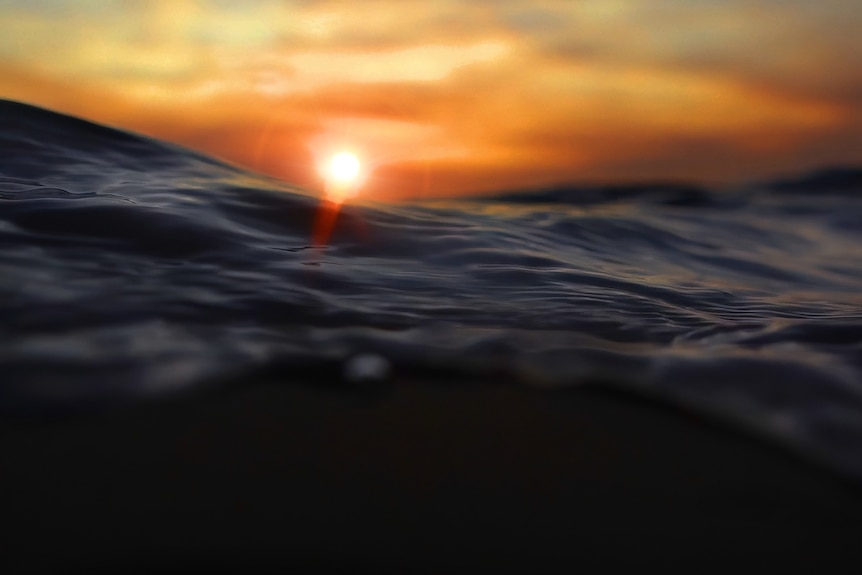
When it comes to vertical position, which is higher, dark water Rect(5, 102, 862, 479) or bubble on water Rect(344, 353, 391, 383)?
dark water Rect(5, 102, 862, 479)

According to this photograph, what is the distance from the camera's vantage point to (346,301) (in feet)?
6.44

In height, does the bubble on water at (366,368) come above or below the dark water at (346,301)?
below

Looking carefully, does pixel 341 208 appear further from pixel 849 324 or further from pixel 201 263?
pixel 849 324

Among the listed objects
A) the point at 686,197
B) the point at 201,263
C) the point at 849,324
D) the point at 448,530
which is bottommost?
the point at 448,530

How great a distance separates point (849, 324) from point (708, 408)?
1.12 metres

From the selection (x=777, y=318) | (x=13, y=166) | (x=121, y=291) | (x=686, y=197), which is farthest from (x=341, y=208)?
(x=686, y=197)

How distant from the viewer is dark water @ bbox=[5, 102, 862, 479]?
137cm

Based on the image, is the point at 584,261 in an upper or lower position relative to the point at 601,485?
upper

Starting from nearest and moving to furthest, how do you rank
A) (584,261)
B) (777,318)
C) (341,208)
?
(777,318)
(584,261)
(341,208)

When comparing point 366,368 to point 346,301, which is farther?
point 346,301

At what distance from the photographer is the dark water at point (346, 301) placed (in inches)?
54.1

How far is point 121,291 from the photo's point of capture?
177 cm

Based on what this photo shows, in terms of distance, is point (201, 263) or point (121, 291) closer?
point (121, 291)

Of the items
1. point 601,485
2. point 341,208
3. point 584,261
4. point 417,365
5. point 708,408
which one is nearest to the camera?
point 601,485
